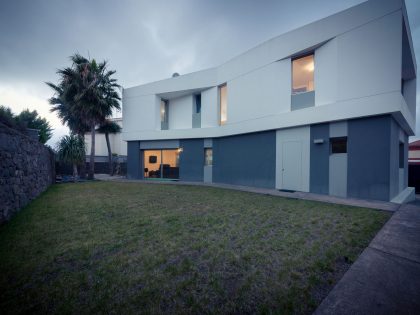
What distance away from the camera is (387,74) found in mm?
6309

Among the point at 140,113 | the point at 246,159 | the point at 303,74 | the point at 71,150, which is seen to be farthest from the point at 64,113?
the point at 303,74

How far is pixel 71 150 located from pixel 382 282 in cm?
1545

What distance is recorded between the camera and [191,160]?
13.0m

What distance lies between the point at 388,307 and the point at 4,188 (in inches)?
285

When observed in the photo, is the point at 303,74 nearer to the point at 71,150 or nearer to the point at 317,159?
the point at 317,159

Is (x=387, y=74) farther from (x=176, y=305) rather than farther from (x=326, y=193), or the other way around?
(x=176, y=305)

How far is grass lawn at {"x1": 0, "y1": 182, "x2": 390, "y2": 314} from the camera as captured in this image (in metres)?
1.76

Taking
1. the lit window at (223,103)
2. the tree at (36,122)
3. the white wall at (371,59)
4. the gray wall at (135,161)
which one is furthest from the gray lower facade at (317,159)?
the tree at (36,122)

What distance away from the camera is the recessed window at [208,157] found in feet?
41.3

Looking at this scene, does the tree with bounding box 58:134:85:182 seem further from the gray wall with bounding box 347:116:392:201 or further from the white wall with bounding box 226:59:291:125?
the gray wall with bounding box 347:116:392:201

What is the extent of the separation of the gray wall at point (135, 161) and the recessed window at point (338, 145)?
43.2 ft

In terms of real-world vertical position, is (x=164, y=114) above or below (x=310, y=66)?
below

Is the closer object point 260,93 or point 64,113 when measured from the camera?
point 260,93

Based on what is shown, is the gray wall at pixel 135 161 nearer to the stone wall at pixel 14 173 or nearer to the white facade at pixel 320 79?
the white facade at pixel 320 79
